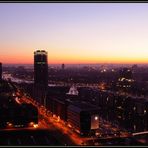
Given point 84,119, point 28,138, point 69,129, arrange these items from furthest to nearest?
point 69,129, point 84,119, point 28,138

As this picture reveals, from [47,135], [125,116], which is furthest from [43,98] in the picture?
[47,135]

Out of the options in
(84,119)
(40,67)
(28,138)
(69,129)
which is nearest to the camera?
(28,138)

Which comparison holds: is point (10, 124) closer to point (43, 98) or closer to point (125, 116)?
point (125, 116)

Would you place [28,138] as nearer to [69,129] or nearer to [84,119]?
[84,119]

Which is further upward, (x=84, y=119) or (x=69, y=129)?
(x=84, y=119)

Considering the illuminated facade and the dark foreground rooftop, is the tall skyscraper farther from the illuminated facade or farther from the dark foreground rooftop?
the dark foreground rooftop

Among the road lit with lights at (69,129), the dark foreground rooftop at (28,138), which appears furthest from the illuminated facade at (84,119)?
the dark foreground rooftop at (28,138)

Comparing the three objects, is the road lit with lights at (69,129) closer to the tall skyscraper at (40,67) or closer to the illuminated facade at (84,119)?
the illuminated facade at (84,119)

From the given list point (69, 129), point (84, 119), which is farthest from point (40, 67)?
point (84, 119)

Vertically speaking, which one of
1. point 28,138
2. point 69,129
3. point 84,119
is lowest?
point 69,129

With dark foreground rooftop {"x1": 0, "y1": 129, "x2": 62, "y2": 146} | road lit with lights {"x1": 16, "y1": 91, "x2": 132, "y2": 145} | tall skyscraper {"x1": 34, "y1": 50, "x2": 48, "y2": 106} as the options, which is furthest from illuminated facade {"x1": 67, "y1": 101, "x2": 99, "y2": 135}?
tall skyscraper {"x1": 34, "y1": 50, "x2": 48, "y2": 106}

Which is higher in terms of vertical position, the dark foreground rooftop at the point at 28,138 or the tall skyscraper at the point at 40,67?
the tall skyscraper at the point at 40,67
